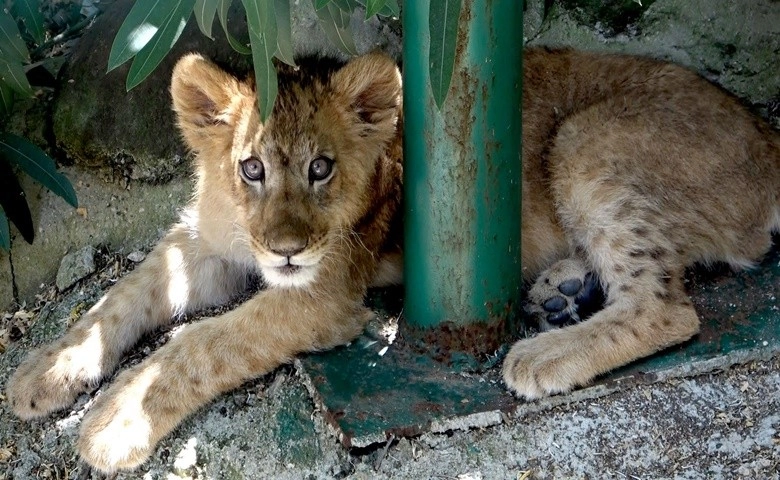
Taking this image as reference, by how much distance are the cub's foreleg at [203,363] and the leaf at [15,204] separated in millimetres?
1327

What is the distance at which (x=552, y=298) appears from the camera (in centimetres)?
381

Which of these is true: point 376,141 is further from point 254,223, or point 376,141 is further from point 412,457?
point 412,457

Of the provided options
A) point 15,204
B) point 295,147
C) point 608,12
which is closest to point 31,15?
point 15,204

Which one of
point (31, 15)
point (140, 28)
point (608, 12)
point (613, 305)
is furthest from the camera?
point (608, 12)

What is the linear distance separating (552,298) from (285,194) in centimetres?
114

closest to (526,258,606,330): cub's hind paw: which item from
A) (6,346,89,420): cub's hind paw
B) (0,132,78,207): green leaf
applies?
(6,346,89,420): cub's hind paw

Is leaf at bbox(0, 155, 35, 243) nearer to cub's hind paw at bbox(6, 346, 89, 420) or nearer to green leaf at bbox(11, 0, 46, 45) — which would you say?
green leaf at bbox(11, 0, 46, 45)

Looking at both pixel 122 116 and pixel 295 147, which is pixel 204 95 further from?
pixel 122 116

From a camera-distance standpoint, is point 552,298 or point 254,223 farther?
point 552,298

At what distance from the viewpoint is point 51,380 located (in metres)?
3.72

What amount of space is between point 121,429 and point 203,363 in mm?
361

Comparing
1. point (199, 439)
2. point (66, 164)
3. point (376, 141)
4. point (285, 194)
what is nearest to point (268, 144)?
point (285, 194)

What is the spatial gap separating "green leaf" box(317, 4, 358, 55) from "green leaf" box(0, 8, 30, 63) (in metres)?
1.52

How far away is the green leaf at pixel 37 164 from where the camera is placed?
435 centimetres
